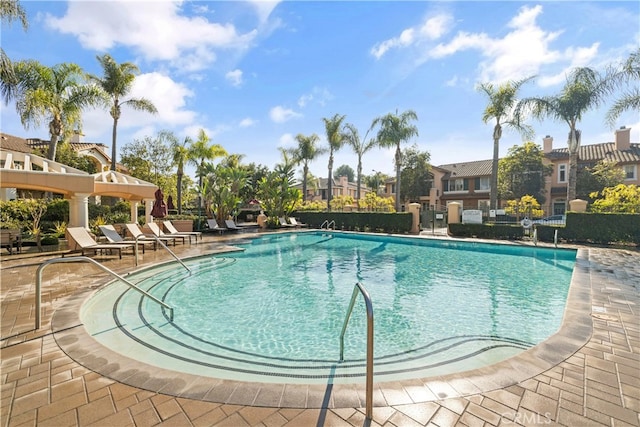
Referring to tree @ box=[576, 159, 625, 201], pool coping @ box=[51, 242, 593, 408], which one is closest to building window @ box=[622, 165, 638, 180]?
tree @ box=[576, 159, 625, 201]

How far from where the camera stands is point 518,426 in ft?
7.59

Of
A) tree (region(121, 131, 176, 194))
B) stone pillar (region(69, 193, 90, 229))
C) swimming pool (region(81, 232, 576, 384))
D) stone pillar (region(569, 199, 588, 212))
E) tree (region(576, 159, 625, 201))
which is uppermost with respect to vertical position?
tree (region(121, 131, 176, 194))

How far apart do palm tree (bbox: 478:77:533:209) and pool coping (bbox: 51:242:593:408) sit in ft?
68.0

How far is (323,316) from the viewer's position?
6.22 metres

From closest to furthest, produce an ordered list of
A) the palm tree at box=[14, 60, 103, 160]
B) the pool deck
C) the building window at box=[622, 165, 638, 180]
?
the pool deck → the palm tree at box=[14, 60, 103, 160] → the building window at box=[622, 165, 638, 180]

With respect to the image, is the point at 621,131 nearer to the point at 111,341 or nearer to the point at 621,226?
the point at 621,226

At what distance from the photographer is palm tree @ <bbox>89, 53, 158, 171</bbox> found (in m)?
20.5

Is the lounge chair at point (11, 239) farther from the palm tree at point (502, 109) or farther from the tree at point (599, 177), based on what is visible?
the tree at point (599, 177)

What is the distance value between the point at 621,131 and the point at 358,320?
38.7m

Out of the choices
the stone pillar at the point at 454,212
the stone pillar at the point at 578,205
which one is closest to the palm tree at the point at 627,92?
the stone pillar at the point at 578,205

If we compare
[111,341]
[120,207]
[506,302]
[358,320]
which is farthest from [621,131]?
[120,207]

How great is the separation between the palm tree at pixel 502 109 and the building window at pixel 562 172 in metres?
13.8

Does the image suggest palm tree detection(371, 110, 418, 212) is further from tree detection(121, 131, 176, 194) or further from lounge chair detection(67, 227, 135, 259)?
tree detection(121, 131, 176, 194)

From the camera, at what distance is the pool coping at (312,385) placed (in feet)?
8.69
